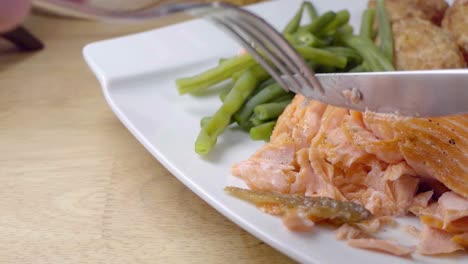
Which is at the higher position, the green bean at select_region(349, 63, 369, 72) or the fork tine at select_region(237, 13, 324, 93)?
the fork tine at select_region(237, 13, 324, 93)

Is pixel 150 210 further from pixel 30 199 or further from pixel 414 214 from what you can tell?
pixel 414 214

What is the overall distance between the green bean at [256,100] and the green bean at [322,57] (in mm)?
209

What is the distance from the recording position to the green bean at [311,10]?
273cm

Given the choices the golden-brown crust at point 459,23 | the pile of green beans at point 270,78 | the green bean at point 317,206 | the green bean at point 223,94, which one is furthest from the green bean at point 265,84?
the golden-brown crust at point 459,23

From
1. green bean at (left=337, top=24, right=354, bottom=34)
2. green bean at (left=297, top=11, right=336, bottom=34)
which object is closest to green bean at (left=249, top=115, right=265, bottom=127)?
green bean at (left=297, top=11, right=336, bottom=34)

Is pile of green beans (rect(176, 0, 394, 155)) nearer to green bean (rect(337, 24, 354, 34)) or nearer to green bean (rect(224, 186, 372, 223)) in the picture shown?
green bean (rect(337, 24, 354, 34))

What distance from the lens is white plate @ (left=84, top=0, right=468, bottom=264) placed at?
1435mm

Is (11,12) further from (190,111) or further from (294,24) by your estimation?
(294,24)

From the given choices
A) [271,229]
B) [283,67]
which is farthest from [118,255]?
[283,67]

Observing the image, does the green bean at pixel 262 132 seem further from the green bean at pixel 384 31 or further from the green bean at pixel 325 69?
the green bean at pixel 384 31

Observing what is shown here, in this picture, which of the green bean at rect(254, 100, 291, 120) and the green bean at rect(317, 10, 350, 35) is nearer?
the green bean at rect(254, 100, 291, 120)

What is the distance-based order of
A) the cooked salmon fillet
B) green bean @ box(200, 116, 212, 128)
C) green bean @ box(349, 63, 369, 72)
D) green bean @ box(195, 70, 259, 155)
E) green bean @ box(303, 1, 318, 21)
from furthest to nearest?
1. green bean @ box(303, 1, 318, 21)
2. green bean @ box(349, 63, 369, 72)
3. green bean @ box(200, 116, 212, 128)
4. green bean @ box(195, 70, 259, 155)
5. the cooked salmon fillet

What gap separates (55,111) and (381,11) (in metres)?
1.43

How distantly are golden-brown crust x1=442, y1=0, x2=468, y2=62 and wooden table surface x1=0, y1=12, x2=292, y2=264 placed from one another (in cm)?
131
